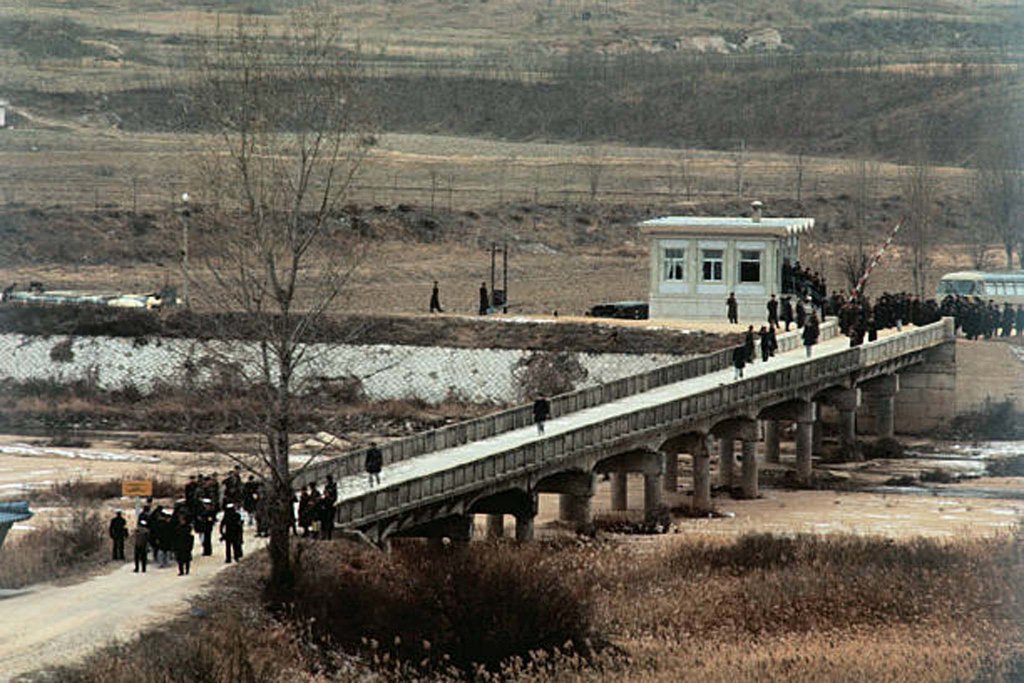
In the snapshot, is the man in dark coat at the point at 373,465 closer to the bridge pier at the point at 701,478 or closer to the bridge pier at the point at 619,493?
the bridge pier at the point at 619,493

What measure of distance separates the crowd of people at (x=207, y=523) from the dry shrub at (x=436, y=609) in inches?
28.7

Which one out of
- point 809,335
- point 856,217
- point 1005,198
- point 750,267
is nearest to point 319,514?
point 809,335

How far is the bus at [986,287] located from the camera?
260ft

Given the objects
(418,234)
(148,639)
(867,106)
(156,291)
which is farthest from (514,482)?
(867,106)

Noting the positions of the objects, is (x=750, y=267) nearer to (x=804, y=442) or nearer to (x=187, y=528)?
(x=804, y=442)

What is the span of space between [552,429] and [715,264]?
23852mm

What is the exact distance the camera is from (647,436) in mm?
49219

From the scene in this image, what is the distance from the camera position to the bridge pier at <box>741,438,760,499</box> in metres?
55.4

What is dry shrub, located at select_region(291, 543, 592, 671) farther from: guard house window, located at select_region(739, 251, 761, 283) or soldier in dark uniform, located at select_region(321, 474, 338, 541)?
guard house window, located at select_region(739, 251, 761, 283)

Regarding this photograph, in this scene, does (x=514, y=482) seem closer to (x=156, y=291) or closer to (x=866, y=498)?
(x=866, y=498)

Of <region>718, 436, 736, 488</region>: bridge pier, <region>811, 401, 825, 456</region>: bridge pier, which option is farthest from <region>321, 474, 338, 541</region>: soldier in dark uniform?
<region>811, 401, 825, 456</region>: bridge pier

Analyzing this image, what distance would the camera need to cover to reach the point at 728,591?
135ft

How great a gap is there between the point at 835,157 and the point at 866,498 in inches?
3305

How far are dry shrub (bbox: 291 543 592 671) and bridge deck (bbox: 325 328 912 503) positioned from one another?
9.94 ft
